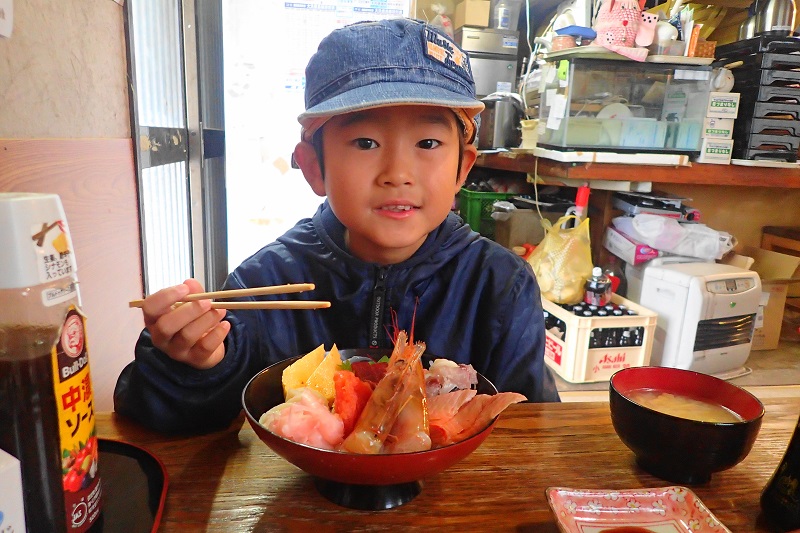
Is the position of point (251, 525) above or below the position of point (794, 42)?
below

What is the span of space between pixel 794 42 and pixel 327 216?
3012mm

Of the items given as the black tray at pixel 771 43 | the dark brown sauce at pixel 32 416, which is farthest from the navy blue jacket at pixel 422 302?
the black tray at pixel 771 43

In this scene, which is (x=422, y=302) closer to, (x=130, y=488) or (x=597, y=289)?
(x=130, y=488)

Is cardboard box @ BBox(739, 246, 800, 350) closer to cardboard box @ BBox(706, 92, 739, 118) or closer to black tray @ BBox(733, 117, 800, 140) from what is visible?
black tray @ BBox(733, 117, 800, 140)

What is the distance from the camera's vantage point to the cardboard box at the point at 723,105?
2.99 m

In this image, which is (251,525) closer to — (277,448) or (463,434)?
(277,448)

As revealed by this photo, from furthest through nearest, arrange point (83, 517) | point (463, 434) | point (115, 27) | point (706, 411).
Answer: point (115, 27) → point (706, 411) → point (463, 434) → point (83, 517)

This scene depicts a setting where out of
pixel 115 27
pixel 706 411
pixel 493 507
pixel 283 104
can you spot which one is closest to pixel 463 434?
pixel 493 507

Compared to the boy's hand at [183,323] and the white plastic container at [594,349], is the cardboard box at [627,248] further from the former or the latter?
the boy's hand at [183,323]

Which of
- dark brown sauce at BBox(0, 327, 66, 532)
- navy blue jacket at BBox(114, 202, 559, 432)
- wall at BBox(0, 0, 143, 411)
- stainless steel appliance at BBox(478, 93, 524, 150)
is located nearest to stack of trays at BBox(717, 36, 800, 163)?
stainless steel appliance at BBox(478, 93, 524, 150)

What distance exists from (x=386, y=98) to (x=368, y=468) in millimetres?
597

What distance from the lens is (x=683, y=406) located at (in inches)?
30.8

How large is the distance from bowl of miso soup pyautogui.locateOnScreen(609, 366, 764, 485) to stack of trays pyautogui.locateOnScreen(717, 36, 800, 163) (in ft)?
9.26

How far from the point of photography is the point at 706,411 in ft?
2.52
